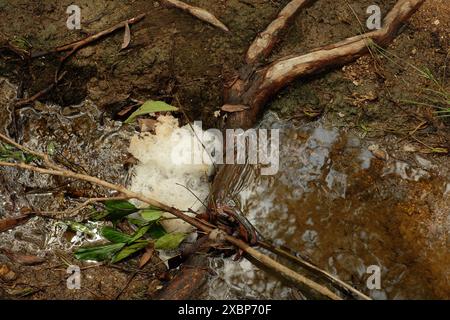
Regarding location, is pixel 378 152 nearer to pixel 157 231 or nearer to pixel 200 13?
pixel 157 231

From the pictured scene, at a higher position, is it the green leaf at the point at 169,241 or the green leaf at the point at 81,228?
the green leaf at the point at 81,228

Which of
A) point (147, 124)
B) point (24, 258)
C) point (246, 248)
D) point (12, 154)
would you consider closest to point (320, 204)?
point (246, 248)

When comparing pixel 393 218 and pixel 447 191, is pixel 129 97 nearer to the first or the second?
pixel 393 218

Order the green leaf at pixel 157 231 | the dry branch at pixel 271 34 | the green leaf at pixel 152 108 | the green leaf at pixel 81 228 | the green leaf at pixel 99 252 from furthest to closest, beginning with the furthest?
the dry branch at pixel 271 34, the green leaf at pixel 152 108, the green leaf at pixel 81 228, the green leaf at pixel 157 231, the green leaf at pixel 99 252

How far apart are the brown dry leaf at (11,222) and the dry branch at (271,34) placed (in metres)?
1.84

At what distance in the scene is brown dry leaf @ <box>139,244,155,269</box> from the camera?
123 inches

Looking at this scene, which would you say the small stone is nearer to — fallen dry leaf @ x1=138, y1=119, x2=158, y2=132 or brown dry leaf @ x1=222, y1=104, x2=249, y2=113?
brown dry leaf @ x1=222, y1=104, x2=249, y2=113

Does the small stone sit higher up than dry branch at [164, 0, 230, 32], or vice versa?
dry branch at [164, 0, 230, 32]

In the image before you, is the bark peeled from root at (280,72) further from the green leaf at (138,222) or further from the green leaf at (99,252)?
the green leaf at (99,252)

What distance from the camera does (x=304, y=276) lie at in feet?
9.32

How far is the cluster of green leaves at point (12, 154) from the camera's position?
3410mm

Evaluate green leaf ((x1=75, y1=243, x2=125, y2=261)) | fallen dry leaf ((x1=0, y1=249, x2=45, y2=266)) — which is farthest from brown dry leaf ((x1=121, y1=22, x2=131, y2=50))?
fallen dry leaf ((x1=0, y1=249, x2=45, y2=266))

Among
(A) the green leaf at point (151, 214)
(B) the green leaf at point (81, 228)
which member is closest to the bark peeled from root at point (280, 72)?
(A) the green leaf at point (151, 214)

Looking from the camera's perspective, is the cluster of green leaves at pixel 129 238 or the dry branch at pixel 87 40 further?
the dry branch at pixel 87 40
